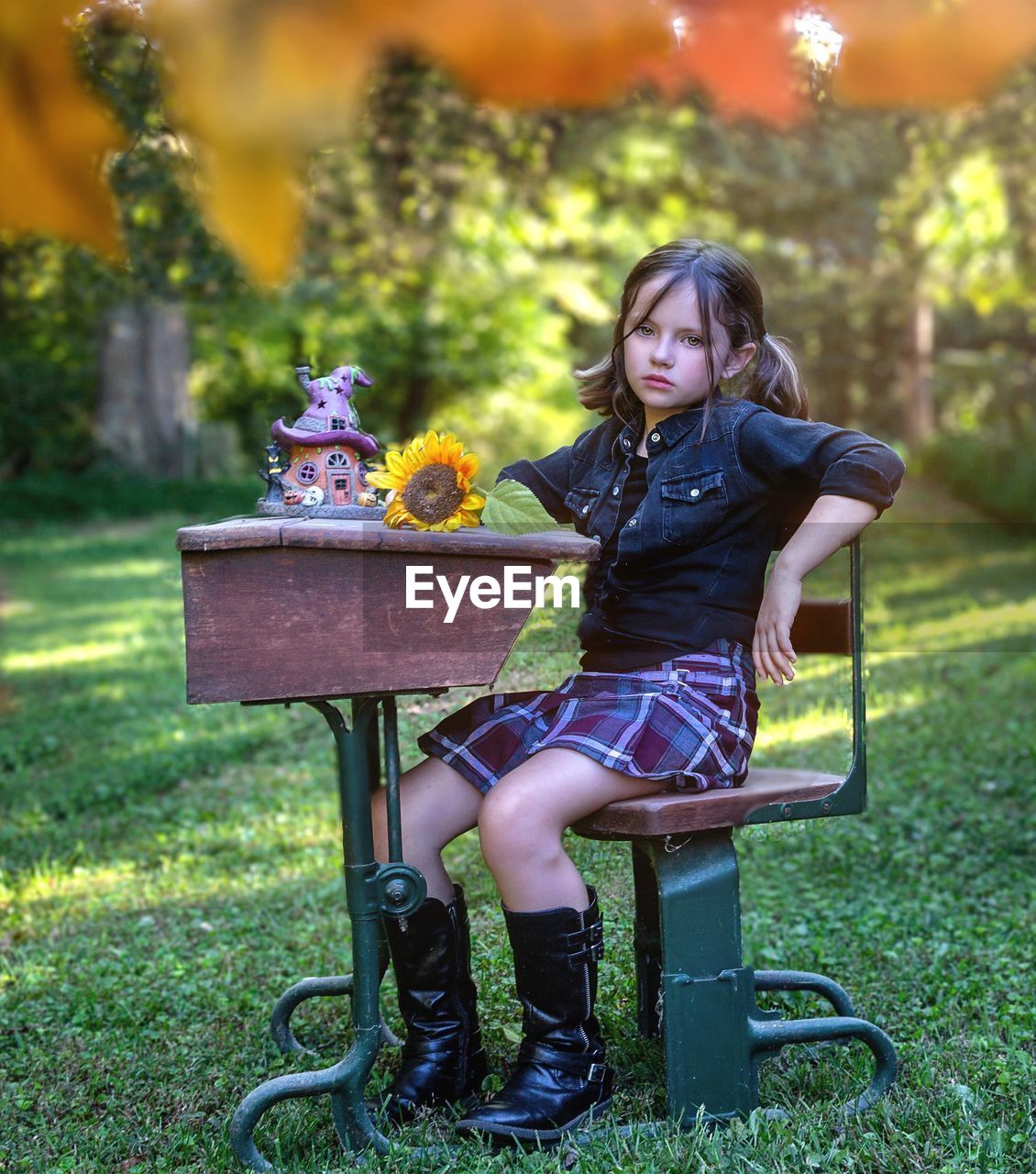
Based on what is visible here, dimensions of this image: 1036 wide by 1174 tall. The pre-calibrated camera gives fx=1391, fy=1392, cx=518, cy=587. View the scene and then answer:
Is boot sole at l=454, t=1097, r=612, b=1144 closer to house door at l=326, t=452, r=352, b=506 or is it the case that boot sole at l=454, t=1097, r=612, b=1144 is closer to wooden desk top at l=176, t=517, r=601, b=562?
wooden desk top at l=176, t=517, r=601, b=562

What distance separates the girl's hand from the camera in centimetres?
226

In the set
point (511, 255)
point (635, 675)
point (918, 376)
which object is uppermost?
point (511, 255)

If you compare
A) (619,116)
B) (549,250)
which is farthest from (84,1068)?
(549,250)

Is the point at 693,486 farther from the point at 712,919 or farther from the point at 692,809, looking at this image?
the point at 712,919

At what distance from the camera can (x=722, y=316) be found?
2.41m

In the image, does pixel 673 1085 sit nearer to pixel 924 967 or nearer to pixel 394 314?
pixel 924 967

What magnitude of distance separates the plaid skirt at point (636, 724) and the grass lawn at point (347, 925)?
0.70 ft

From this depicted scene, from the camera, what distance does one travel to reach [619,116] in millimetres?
11258

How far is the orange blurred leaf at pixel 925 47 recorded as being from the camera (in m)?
1.02

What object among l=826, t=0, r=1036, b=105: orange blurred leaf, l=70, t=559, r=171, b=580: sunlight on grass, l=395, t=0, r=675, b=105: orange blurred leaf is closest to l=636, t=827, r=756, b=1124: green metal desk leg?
l=826, t=0, r=1036, b=105: orange blurred leaf

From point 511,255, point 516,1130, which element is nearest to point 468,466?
point 516,1130

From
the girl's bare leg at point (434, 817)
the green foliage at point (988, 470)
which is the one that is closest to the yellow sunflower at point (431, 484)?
the girl's bare leg at point (434, 817)

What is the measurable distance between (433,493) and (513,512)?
140 mm

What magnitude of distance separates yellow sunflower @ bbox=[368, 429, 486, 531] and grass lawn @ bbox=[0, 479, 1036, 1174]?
0.66m
